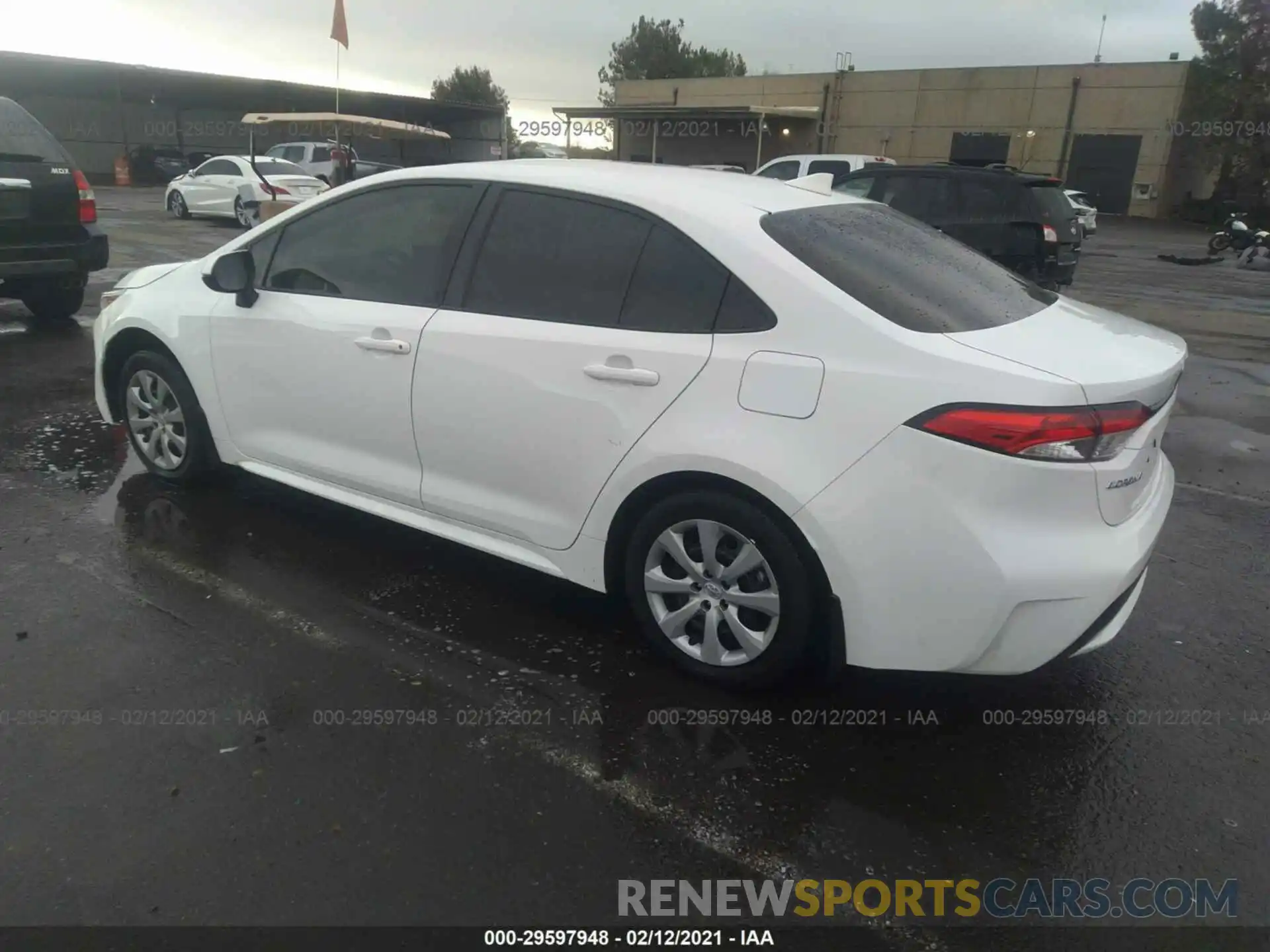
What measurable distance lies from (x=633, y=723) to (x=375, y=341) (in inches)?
69.2

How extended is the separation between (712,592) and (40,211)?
24.1 feet

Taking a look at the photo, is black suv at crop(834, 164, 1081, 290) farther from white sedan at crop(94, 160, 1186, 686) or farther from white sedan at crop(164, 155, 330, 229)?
white sedan at crop(164, 155, 330, 229)

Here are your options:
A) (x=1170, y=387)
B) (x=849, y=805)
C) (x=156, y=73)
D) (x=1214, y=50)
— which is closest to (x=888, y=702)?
(x=849, y=805)

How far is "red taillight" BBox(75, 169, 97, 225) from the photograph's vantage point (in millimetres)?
8086

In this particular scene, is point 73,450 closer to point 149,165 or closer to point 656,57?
point 149,165

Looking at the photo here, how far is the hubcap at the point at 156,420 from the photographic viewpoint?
4.54m

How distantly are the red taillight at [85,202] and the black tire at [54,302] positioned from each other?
870mm

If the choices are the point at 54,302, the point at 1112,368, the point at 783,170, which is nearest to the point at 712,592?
the point at 1112,368

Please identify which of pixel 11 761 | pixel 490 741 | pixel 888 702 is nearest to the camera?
pixel 11 761

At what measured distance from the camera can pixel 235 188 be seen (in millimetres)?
19266

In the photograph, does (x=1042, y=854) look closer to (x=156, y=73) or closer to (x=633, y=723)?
(x=633, y=723)

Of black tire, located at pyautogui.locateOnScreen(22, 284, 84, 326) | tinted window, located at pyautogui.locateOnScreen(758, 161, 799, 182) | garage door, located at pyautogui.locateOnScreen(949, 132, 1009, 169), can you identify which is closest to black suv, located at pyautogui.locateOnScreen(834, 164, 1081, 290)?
tinted window, located at pyautogui.locateOnScreen(758, 161, 799, 182)

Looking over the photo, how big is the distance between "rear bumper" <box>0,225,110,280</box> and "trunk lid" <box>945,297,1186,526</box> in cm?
773

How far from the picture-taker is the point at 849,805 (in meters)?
2.69
